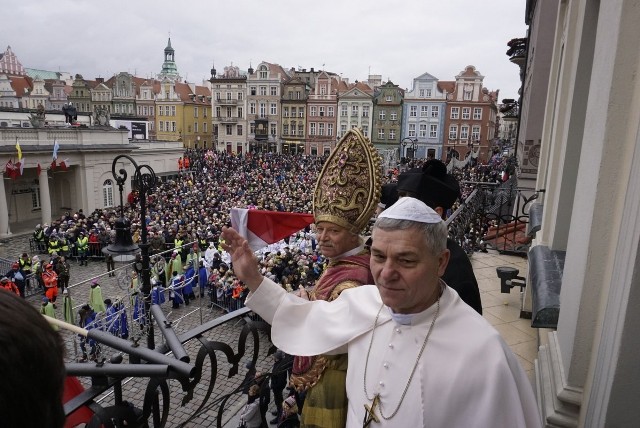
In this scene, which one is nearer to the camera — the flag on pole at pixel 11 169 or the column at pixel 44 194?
the flag on pole at pixel 11 169

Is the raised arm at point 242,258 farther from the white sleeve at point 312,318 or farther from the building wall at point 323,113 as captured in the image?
the building wall at point 323,113

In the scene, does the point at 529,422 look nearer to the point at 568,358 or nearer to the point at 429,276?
the point at 429,276

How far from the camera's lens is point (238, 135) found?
2601 inches

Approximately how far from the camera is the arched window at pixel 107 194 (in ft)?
104

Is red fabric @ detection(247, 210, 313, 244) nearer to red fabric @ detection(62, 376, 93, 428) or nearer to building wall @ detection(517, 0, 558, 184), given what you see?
red fabric @ detection(62, 376, 93, 428)

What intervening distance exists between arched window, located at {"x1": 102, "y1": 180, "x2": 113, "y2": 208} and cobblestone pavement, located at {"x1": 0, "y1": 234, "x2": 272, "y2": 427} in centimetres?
868

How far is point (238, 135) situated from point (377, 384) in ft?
218

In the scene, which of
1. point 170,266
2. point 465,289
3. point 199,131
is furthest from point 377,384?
point 199,131

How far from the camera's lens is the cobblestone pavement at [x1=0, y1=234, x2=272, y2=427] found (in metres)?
8.95

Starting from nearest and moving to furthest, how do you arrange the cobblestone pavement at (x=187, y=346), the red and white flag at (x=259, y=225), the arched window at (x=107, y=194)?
the red and white flag at (x=259, y=225), the cobblestone pavement at (x=187, y=346), the arched window at (x=107, y=194)

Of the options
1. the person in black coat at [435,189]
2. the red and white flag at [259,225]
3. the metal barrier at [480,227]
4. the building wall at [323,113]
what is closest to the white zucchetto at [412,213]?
the person in black coat at [435,189]

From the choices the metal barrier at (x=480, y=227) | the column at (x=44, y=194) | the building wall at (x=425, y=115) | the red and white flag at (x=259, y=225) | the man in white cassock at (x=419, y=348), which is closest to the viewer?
the man in white cassock at (x=419, y=348)

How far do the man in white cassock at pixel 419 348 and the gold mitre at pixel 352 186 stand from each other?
788 mm

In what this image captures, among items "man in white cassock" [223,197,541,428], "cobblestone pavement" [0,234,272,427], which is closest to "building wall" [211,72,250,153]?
"cobblestone pavement" [0,234,272,427]
